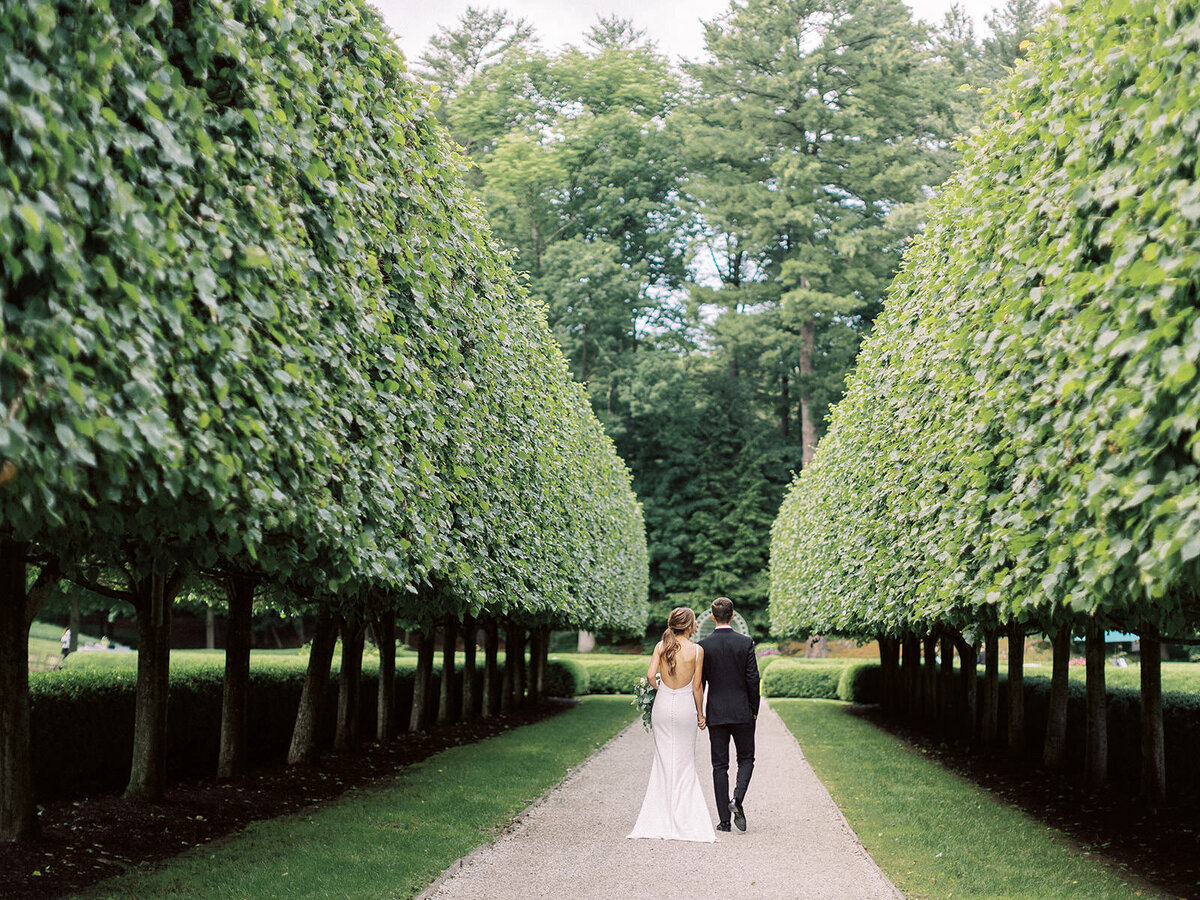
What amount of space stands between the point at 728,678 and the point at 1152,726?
452 cm

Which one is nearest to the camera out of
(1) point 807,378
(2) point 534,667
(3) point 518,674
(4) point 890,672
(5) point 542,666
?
(3) point 518,674

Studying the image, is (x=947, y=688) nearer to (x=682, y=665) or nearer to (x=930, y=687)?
(x=930, y=687)

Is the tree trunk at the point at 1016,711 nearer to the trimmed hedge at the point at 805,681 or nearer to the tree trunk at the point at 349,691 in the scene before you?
the tree trunk at the point at 349,691

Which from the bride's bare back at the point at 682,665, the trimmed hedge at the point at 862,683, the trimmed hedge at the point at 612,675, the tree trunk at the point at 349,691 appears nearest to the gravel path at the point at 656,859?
the bride's bare back at the point at 682,665

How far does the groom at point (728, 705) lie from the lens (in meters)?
9.06

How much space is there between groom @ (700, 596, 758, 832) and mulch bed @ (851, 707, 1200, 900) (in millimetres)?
2919

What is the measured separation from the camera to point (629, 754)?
51.0 ft

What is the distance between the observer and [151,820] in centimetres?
880

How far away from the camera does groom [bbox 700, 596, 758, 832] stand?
357 inches

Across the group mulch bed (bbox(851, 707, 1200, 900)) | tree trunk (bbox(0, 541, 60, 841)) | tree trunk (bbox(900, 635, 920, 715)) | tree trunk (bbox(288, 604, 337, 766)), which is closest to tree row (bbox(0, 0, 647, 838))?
tree trunk (bbox(0, 541, 60, 841))

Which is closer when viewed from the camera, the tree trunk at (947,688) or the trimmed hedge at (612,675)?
the tree trunk at (947,688)

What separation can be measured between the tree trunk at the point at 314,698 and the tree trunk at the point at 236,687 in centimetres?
98

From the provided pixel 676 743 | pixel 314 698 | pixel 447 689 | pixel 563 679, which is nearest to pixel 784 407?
pixel 563 679

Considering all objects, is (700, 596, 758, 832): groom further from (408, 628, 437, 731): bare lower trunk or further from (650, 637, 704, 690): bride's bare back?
(408, 628, 437, 731): bare lower trunk
